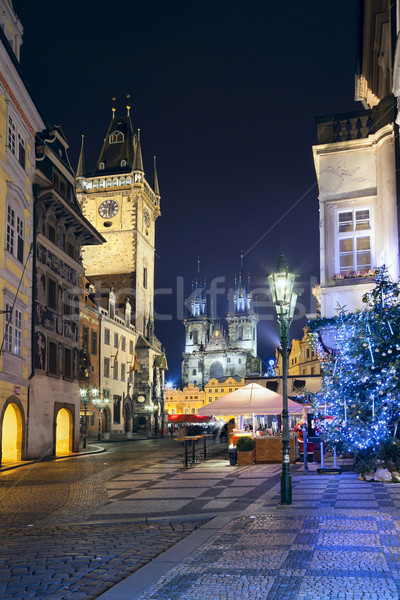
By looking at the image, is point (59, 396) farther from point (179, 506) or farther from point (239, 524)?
point (239, 524)

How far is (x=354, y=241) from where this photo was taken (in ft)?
63.2

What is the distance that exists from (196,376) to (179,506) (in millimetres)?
131246

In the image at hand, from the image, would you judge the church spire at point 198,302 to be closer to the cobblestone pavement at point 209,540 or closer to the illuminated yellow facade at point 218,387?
the illuminated yellow facade at point 218,387

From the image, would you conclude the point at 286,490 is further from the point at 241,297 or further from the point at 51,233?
Result: the point at 241,297

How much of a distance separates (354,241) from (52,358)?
16250 millimetres

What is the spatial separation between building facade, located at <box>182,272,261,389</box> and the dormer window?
6820cm

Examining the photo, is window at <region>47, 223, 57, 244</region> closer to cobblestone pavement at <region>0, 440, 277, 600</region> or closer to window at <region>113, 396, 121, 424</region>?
cobblestone pavement at <region>0, 440, 277, 600</region>

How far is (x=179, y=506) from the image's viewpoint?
11.9m

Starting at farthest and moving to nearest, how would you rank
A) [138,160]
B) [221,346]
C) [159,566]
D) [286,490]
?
[221,346]
[138,160]
[286,490]
[159,566]

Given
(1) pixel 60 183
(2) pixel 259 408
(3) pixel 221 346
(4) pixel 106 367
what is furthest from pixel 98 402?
(3) pixel 221 346

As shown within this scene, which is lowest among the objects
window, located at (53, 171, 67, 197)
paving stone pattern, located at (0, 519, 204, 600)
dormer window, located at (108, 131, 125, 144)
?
paving stone pattern, located at (0, 519, 204, 600)

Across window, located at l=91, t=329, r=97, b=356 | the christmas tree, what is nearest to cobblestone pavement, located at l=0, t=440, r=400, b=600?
the christmas tree

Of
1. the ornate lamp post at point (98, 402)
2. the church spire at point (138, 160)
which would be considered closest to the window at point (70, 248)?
the ornate lamp post at point (98, 402)

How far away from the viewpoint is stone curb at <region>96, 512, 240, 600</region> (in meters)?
5.84
